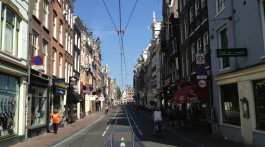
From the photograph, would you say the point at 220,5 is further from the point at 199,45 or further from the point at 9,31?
the point at 9,31

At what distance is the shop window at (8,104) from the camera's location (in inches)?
576

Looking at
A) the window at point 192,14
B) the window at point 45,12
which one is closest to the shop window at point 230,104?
the window at point 192,14

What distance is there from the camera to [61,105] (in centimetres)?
2870

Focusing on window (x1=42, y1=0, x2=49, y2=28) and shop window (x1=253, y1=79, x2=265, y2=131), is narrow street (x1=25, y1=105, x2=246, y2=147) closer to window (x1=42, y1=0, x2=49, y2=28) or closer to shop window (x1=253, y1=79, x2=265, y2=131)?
shop window (x1=253, y1=79, x2=265, y2=131)

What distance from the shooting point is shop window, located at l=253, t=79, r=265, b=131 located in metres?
13.1

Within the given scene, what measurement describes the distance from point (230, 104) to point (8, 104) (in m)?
12.0

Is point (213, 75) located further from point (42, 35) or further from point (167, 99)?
point (167, 99)

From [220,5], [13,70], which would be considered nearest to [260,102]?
[220,5]

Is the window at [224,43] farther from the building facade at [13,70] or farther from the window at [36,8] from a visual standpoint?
the window at [36,8]

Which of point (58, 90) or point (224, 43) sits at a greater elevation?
point (224, 43)

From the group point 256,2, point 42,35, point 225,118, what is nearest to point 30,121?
point 42,35

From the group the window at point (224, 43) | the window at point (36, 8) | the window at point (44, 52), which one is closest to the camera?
the window at point (224, 43)

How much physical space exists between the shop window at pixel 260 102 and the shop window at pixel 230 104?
6.64ft

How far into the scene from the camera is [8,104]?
15.4 metres
